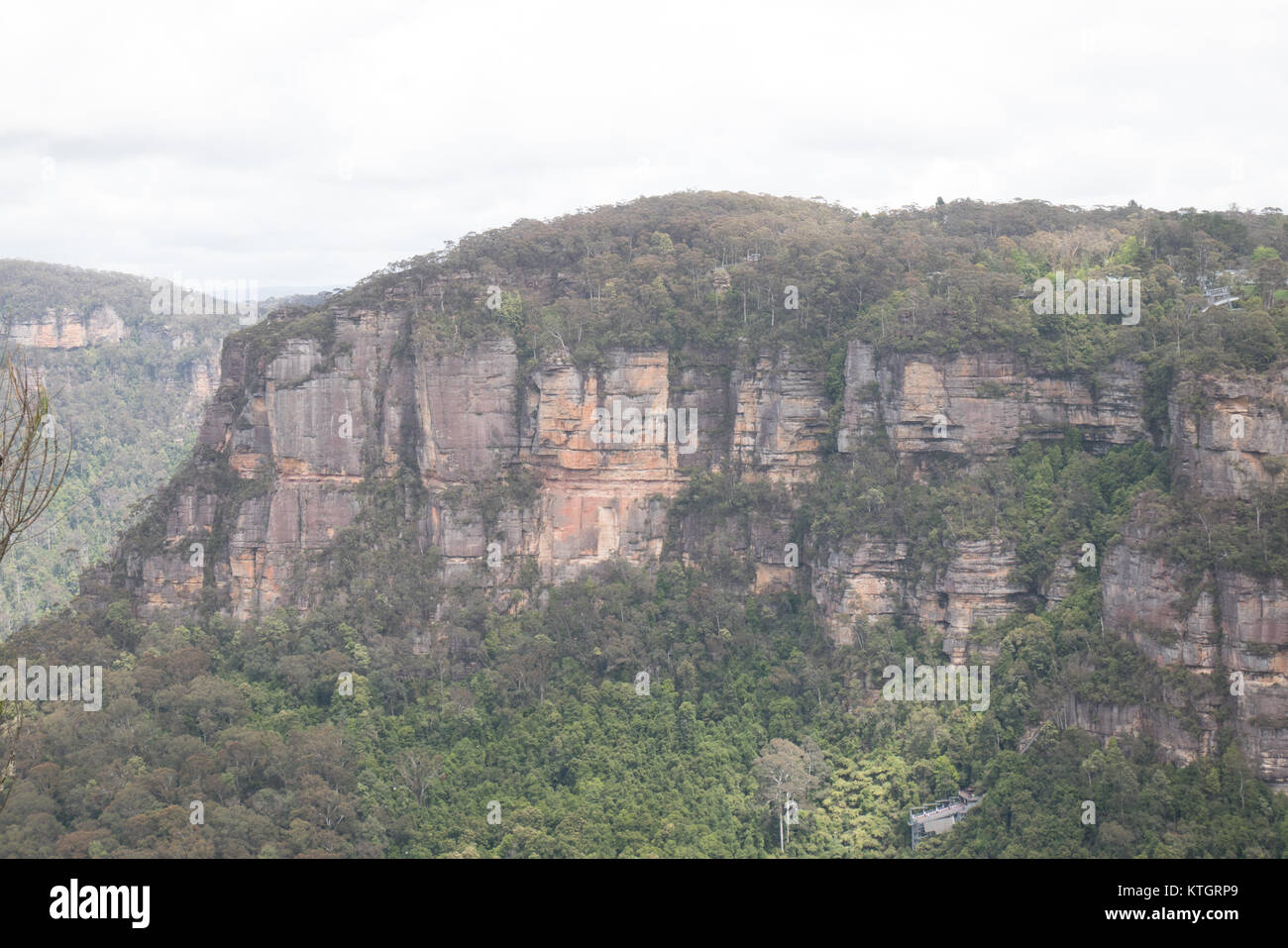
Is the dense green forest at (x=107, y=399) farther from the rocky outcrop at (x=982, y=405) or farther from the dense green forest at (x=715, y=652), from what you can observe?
the rocky outcrop at (x=982, y=405)

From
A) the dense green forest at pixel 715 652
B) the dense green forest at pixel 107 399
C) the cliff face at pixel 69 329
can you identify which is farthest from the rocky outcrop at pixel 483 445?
the cliff face at pixel 69 329

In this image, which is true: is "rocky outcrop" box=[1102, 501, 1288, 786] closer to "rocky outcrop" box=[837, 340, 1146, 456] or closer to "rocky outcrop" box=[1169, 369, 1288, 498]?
"rocky outcrop" box=[1169, 369, 1288, 498]

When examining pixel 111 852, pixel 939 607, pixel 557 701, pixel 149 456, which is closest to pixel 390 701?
pixel 557 701

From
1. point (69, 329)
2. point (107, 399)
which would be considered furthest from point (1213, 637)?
point (69, 329)

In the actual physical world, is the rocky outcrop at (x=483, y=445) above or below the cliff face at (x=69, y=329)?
below

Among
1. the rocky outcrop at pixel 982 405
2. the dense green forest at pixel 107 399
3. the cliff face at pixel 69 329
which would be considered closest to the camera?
the rocky outcrop at pixel 982 405

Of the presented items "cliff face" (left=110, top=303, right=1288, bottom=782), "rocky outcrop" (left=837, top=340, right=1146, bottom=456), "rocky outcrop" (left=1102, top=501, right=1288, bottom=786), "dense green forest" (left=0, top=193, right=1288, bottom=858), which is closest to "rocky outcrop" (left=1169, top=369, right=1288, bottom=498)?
"dense green forest" (left=0, top=193, right=1288, bottom=858)
